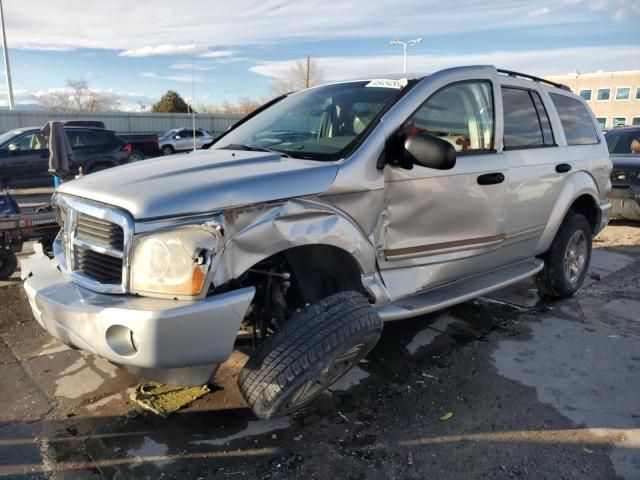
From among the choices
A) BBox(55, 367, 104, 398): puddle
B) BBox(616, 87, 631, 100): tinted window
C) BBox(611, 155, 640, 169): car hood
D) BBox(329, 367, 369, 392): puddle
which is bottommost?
BBox(329, 367, 369, 392): puddle

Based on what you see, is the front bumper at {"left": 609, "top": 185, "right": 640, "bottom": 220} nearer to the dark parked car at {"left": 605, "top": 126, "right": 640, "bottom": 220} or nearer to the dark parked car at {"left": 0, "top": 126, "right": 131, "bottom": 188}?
the dark parked car at {"left": 605, "top": 126, "right": 640, "bottom": 220}

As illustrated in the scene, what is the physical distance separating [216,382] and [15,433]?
115 cm

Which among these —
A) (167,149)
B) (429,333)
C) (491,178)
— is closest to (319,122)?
(491,178)

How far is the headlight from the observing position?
91.7 inches

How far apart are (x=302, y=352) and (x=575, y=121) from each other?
12.5 feet

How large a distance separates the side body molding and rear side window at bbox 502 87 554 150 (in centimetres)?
44

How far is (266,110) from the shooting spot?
429cm

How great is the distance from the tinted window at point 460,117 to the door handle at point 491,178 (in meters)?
0.21

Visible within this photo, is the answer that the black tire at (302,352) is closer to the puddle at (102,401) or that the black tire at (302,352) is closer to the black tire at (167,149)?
the puddle at (102,401)

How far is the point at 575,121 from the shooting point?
4.96m

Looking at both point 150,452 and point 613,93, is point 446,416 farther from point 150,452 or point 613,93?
point 613,93

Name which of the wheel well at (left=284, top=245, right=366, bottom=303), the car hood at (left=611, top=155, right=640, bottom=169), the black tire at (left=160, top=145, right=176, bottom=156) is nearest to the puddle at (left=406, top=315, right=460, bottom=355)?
the wheel well at (left=284, top=245, right=366, bottom=303)

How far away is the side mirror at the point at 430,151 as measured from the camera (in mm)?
2926

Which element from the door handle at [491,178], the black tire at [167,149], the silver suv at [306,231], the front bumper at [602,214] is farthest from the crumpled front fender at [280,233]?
the black tire at [167,149]
